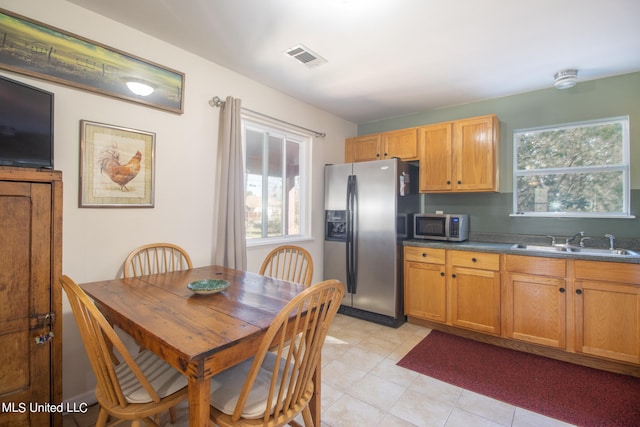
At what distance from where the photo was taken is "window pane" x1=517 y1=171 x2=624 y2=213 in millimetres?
2818

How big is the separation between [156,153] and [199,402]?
185cm

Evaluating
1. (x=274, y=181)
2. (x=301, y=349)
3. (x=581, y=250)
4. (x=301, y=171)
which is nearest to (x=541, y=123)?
(x=581, y=250)

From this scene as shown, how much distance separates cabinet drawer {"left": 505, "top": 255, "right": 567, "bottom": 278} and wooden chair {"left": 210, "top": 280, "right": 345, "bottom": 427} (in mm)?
2141

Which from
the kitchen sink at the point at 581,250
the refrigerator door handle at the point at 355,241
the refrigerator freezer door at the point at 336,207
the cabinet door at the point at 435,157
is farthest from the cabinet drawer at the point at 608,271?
the refrigerator freezer door at the point at 336,207

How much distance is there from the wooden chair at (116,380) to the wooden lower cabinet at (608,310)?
116 inches

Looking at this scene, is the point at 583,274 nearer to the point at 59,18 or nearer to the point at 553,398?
the point at 553,398

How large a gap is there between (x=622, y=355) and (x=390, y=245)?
1.97 meters

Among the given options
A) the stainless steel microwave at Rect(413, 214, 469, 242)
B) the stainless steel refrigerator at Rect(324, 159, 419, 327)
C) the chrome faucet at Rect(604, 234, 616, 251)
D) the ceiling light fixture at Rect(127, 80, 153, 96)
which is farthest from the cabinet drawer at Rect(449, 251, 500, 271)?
the ceiling light fixture at Rect(127, 80, 153, 96)

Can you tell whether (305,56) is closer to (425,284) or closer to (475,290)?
(425,284)

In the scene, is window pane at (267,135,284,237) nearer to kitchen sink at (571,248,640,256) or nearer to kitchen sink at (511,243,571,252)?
kitchen sink at (511,243,571,252)

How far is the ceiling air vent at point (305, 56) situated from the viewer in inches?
93.0

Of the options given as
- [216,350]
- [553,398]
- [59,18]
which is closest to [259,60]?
[59,18]

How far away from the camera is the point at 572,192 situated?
3.00 metres

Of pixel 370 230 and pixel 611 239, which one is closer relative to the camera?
pixel 611 239
